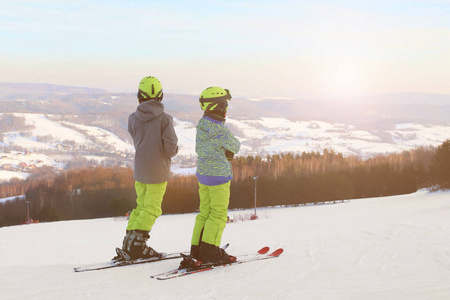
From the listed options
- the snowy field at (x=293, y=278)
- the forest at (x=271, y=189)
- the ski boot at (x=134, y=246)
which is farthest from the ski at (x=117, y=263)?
the forest at (x=271, y=189)

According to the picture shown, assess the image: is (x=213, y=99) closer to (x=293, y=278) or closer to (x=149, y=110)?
(x=149, y=110)

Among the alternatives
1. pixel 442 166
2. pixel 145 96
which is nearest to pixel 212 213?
pixel 145 96

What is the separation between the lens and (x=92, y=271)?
22.1 feet

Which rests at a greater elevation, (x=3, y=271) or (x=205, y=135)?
(x=205, y=135)

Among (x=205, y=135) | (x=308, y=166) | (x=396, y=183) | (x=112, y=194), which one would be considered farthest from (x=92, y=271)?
(x=308, y=166)

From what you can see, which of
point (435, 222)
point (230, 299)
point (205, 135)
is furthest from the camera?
point (435, 222)

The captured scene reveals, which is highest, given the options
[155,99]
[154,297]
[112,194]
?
[155,99]

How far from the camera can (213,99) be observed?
6.39 meters

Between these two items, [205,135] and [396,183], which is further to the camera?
[396,183]

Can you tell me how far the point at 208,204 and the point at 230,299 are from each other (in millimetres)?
1875

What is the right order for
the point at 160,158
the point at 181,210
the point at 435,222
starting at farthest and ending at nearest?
the point at 181,210, the point at 435,222, the point at 160,158

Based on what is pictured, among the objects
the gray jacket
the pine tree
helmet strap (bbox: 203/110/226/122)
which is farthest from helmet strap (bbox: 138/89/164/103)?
the pine tree

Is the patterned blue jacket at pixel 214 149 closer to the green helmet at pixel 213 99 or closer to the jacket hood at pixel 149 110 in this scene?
the green helmet at pixel 213 99

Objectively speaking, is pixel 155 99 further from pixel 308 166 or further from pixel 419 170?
pixel 308 166
